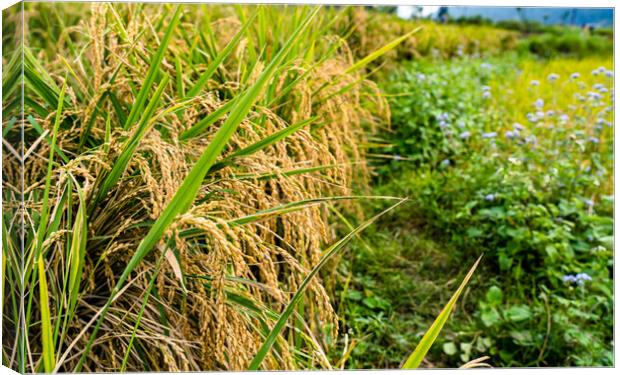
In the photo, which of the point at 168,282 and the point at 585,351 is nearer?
the point at 168,282

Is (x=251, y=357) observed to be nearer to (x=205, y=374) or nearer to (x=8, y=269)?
(x=205, y=374)

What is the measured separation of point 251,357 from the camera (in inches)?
60.4

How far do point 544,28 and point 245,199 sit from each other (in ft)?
8.92

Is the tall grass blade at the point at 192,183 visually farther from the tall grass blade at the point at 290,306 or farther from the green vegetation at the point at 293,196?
the tall grass blade at the point at 290,306

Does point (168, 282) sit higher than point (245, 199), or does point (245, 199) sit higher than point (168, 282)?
point (245, 199)

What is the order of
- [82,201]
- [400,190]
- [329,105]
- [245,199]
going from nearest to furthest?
1. [82,201]
2. [245,199]
3. [329,105]
4. [400,190]

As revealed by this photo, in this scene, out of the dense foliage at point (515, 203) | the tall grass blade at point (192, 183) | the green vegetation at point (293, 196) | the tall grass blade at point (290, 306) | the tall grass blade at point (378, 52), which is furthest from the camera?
the dense foliage at point (515, 203)

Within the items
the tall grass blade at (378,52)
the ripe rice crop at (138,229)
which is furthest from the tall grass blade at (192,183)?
the tall grass blade at (378,52)

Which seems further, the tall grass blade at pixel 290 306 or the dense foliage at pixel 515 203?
the dense foliage at pixel 515 203

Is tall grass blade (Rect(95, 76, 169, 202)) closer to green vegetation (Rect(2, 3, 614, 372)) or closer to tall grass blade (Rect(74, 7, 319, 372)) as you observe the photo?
green vegetation (Rect(2, 3, 614, 372))

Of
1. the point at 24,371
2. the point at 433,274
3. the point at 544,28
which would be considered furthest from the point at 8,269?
the point at 544,28

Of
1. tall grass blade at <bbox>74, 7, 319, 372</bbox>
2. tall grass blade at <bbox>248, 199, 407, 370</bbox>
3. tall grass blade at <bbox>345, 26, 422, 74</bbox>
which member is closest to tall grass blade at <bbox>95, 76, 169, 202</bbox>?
tall grass blade at <bbox>74, 7, 319, 372</bbox>

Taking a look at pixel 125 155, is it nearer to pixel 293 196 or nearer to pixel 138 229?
pixel 138 229

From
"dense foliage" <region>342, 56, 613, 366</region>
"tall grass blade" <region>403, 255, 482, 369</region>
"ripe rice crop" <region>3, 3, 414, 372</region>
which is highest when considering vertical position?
"ripe rice crop" <region>3, 3, 414, 372</region>
